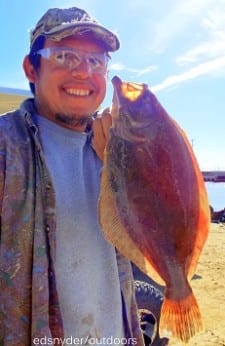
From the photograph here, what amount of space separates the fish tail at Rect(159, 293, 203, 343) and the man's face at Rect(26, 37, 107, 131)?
0.93 m

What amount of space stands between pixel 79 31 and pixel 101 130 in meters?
0.47

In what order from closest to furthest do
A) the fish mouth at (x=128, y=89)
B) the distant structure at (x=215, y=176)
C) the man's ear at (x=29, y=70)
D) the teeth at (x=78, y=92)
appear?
the fish mouth at (x=128, y=89) → the teeth at (x=78, y=92) → the man's ear at (x=29, y=70) → the distant structure at (x=215, y=176)

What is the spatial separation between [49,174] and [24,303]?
535 mm

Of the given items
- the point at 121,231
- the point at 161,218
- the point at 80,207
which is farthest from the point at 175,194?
the point at 80,207

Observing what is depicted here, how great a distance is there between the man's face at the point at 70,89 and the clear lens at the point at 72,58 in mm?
15

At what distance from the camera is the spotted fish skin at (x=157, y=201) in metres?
1.89

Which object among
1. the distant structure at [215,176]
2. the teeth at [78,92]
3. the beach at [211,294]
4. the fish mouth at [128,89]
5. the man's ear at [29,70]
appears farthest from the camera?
the distant structure at [215,176]

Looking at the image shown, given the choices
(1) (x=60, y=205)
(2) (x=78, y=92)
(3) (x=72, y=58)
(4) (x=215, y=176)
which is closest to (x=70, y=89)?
(2) (x=78, y=92)

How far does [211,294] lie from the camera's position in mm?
7484

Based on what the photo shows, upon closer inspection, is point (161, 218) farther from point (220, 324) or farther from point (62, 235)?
point (220, 324)

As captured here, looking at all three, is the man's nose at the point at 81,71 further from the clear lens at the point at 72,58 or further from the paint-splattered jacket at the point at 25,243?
the paint-splattered jacket at the point at 25,243

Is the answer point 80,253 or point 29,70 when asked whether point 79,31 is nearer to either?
point 29,70

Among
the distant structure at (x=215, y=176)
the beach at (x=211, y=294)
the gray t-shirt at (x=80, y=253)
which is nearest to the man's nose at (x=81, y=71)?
the gray t-shirt at (x=80, y=253)

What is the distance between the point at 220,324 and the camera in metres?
6.07
